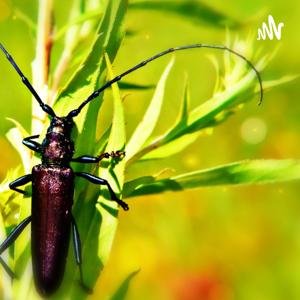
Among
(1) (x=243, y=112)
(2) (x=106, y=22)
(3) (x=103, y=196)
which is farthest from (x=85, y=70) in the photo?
(1) (x=243, y=112)

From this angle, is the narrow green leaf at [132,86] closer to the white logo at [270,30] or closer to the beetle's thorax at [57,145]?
the beetle's thorax at [57,145]

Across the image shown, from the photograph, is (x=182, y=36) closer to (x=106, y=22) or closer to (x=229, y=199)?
(x=229, y=199)

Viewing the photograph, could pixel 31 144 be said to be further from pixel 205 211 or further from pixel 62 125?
pixel 205 211

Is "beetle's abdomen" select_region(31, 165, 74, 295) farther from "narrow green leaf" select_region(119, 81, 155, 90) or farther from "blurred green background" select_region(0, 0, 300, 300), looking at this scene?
"blurred green background" select_region(0, 0, 300, 300)

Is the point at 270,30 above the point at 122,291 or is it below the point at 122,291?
below

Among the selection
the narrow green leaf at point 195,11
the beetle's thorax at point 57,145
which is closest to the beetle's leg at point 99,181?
the beetle's thorax at point 57,145

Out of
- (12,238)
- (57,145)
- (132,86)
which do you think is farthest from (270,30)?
(12,238)

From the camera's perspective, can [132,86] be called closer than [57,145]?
No

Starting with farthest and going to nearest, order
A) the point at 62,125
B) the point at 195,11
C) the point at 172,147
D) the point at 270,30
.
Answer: the point at 270,30 < the point at 195,11 < the point at 172,147 < the point at 62,125
